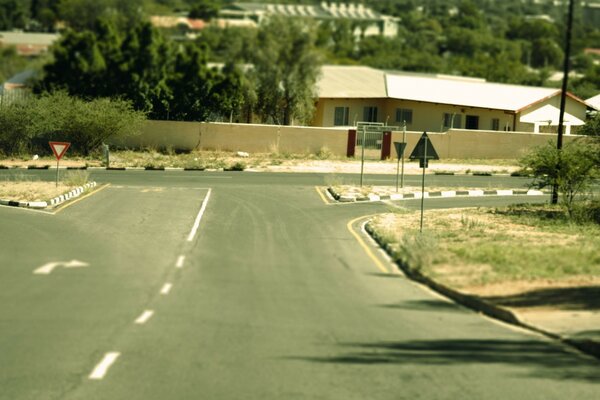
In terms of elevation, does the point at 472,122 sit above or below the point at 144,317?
above

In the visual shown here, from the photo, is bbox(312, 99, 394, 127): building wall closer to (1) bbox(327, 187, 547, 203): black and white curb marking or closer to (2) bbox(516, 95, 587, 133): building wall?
(2) bbox(516, 95, 587, 133): building wall

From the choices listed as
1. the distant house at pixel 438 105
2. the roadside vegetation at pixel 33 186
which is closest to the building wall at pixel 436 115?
the distant house at pixel 438 105

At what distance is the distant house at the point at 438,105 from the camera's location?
2462 inches

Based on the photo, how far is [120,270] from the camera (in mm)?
19984

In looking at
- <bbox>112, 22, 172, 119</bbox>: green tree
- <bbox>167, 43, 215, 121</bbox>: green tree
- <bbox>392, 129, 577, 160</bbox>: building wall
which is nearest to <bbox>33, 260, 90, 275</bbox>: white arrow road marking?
<bbox>392, 129, 577, 160</bbox>: building wall

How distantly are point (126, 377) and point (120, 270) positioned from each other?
896cm

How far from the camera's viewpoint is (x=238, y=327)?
47.2ft

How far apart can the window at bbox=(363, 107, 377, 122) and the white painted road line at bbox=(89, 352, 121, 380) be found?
5793cm

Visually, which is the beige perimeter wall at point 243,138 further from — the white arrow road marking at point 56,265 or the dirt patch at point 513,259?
the white arrow road marking at point 56,265

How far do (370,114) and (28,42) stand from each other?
109336 millimetres

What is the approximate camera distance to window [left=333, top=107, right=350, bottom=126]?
2685 inches

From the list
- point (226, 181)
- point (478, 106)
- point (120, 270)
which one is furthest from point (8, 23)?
point (120, 270)

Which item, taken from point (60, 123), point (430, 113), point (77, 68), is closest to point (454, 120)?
point (430, 113)

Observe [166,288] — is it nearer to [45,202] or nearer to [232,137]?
[45,202]
